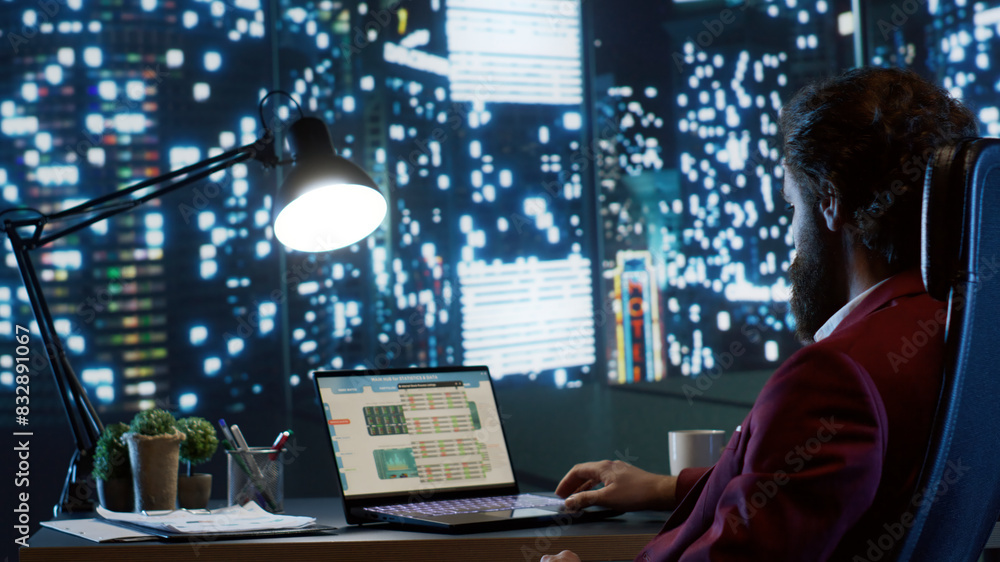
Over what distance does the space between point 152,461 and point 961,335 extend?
1.35 meters

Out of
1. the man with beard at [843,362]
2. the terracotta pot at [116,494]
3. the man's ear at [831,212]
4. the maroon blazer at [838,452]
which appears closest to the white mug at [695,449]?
the man with beard at [843,362]

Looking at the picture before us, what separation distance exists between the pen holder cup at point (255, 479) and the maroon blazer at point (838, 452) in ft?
3.02

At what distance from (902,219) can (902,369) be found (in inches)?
9.5

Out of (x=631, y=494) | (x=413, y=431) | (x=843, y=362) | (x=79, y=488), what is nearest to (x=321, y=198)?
(x=413, y=431)

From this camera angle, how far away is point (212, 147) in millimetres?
2850

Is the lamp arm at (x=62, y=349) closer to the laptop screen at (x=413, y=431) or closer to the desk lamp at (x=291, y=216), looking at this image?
the desk lamp at (x=291, y=216)

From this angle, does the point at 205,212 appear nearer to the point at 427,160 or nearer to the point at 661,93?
the point at 427,160

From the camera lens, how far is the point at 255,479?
4.94 ft

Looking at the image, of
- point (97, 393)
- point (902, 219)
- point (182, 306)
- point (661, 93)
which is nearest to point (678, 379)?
point (661, 93)

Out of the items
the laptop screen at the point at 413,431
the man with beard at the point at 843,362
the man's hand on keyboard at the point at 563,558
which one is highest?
the man with beard at the point at 843,362

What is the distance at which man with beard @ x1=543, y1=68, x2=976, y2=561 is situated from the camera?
2.51ft

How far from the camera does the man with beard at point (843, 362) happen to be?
2.51 ft

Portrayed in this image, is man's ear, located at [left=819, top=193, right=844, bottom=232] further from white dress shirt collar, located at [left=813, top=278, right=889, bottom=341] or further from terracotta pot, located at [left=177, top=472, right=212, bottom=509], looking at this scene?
terracotta pot, located at [left=177, top=472, right=212, bottom=509]

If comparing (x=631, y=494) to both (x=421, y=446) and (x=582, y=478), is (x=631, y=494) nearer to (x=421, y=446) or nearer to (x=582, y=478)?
(x=582, y=478)
